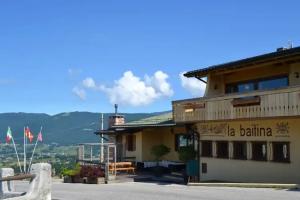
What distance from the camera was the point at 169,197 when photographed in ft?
62.3

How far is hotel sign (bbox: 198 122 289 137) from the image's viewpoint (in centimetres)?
2302

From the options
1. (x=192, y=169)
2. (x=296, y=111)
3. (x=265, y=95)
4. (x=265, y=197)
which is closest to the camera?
(x=265, y=197)

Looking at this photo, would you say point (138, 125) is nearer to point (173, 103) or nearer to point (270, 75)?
point (173, 103)

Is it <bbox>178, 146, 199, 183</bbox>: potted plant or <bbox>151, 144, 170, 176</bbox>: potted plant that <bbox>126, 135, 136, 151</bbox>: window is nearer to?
<bbox>151, 144, 170, 176</bbox>: potted plant

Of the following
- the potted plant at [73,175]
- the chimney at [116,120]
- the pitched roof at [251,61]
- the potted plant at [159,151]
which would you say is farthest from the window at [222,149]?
the chimney at [116,120]

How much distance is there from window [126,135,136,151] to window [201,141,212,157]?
9094 millimetres

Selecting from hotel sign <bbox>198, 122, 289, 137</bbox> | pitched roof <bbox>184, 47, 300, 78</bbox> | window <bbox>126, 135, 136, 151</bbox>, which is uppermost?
pitched roof <bbox>184, 47, 300, 78</bbox>

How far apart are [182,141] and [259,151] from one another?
9211 millimetres

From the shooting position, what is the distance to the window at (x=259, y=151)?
24100 millimetres

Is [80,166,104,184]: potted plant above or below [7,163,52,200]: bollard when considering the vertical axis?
below

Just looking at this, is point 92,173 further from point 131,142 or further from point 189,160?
point 131,142

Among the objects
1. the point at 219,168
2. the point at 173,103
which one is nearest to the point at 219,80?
the point at 173,103

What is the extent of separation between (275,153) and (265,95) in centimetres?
294

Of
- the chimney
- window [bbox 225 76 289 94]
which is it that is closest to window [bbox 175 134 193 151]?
window [bbox 225 76 289 94]
